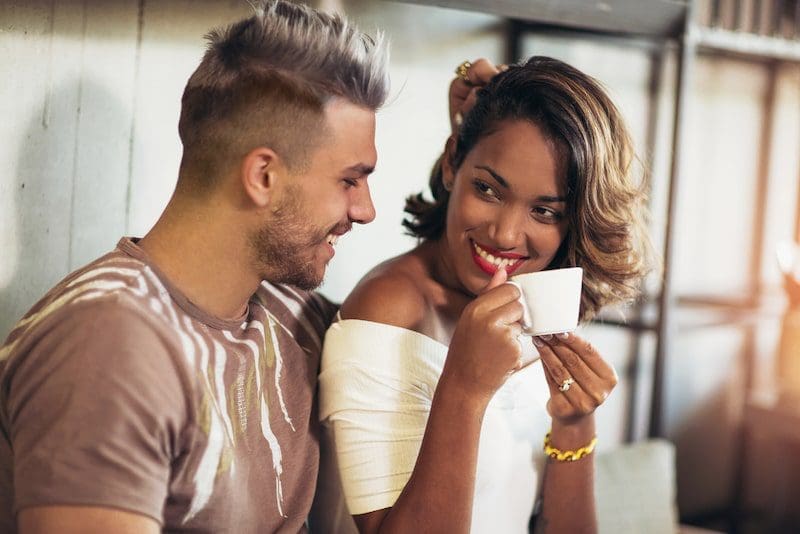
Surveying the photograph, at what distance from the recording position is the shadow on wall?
4.72 feet

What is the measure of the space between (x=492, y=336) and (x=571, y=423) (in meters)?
0.39

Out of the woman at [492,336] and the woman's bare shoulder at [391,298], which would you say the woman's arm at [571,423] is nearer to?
the woman at [492,336]

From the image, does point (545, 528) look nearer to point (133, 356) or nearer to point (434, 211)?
point (434, 211)

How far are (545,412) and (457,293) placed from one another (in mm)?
276

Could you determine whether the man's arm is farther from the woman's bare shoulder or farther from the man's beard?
the woman's bare shoulder

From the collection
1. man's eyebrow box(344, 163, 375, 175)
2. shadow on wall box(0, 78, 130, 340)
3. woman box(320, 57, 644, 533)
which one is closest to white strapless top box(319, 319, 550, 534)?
woman box(320, 57, 644, 533)

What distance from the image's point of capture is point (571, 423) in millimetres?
1562

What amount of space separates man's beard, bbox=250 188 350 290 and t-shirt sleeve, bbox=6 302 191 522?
0.23 meters

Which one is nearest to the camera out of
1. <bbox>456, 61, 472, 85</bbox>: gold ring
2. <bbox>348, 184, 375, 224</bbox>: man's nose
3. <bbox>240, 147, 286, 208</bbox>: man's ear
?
<bbox>240, 147, 286, 208</bbox>: man's ear

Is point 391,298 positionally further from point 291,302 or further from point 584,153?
point 584,153

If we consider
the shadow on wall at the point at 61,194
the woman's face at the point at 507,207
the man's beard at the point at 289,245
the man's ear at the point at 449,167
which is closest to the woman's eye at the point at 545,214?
the woman's face at the point at 507,207

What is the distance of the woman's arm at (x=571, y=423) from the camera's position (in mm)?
A: 1449

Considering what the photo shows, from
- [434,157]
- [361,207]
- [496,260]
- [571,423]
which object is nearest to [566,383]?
[571,423]

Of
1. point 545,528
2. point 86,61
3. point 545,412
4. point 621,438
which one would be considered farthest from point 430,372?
point 621,438
